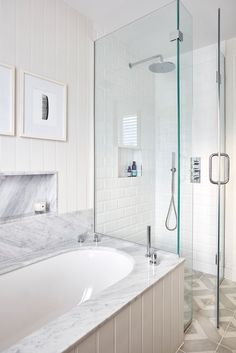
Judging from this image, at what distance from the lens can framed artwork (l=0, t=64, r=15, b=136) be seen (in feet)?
5.42

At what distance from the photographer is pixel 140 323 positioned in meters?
1.27

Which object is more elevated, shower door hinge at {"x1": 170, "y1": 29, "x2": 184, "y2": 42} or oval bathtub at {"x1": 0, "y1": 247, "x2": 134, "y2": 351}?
shower door hinge at {"x1": 170, "y1": 29, "x2": 184, "y2": 42}

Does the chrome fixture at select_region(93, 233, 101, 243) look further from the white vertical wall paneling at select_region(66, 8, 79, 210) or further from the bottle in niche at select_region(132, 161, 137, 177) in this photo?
the bottle in niche at select_region(132, 161, 137, 177)

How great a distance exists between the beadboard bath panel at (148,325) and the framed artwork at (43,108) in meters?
1.34

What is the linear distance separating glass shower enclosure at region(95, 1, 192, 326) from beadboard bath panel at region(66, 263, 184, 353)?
12.7 inches

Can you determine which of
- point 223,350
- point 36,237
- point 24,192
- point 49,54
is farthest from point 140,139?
point 223,350

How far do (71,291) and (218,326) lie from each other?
1185 millimetres

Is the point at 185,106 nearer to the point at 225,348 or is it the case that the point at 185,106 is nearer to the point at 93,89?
the point at 93,89

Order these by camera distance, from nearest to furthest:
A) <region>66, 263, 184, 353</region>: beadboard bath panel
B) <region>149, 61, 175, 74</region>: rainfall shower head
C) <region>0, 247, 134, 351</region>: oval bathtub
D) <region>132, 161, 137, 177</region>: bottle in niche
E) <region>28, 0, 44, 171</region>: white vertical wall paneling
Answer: <region>66, 263, 184, 353</region>: beadboard bath panel, <region>0, 247, 134, 351</region>: oval bathtub, <region>28, 0, 44, 171</region>: white vertical wall paneling, <region>149, 61, 175, 74</region>: rainfall shower head, <region>132, 161, 137, 177</region>: bottle in niche

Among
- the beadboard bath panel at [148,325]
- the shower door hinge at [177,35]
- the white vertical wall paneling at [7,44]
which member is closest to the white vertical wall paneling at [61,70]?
the white vertical wall paneling at [7,44]

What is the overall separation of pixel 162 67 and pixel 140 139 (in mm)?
680

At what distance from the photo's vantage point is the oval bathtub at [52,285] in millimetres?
1525

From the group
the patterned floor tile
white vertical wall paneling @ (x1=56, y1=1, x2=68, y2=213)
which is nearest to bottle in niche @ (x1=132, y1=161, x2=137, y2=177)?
white vertical wall paneling @ (x1=56, y1=1, x2=68, y2=213)

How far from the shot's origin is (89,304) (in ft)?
3.90
